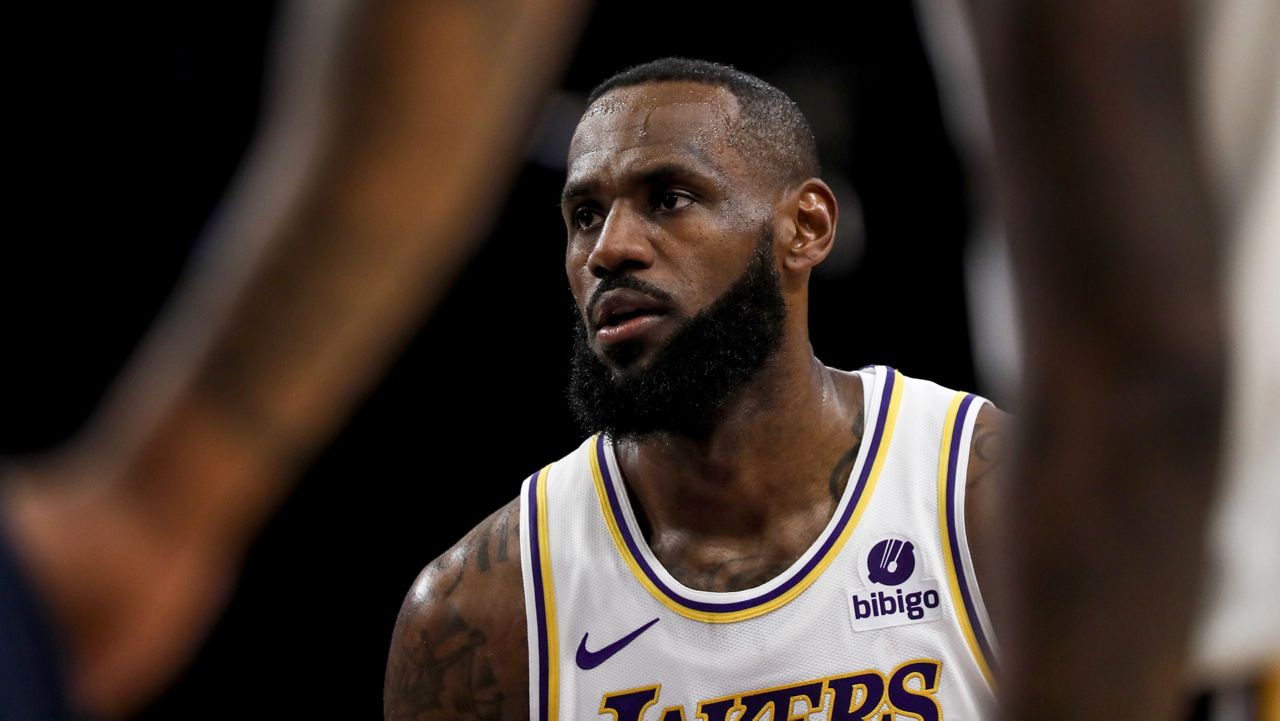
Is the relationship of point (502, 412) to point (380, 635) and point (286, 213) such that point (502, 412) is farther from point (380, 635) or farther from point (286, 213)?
point (286, 213)

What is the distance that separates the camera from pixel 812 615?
119 inches

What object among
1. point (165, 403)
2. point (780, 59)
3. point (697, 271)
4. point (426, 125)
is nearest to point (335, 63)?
point (426, 125)

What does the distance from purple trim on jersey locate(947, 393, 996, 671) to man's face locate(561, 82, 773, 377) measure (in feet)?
1.96

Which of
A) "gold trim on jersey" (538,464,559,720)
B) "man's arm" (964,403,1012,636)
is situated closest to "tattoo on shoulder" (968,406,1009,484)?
"man's arm" (964,403,1012,636)

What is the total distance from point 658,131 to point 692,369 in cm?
55

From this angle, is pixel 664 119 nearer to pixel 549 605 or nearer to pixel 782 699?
pixel 549 605

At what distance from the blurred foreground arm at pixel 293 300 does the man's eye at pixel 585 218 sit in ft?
8.16

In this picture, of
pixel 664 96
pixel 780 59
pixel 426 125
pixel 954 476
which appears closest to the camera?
pixel 426 125

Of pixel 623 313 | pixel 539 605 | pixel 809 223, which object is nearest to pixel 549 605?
pixel 539 605

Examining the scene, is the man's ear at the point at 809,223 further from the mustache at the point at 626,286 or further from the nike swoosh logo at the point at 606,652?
the nike swoosh logo at the point at 606,652

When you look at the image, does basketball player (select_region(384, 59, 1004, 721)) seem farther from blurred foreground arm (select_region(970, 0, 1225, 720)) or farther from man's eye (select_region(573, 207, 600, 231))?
blurred foreground arm (select_region(970, 0, 1225, 720))

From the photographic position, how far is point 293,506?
4797 mm

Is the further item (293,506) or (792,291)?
(293,506)

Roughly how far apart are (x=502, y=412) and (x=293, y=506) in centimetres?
76
